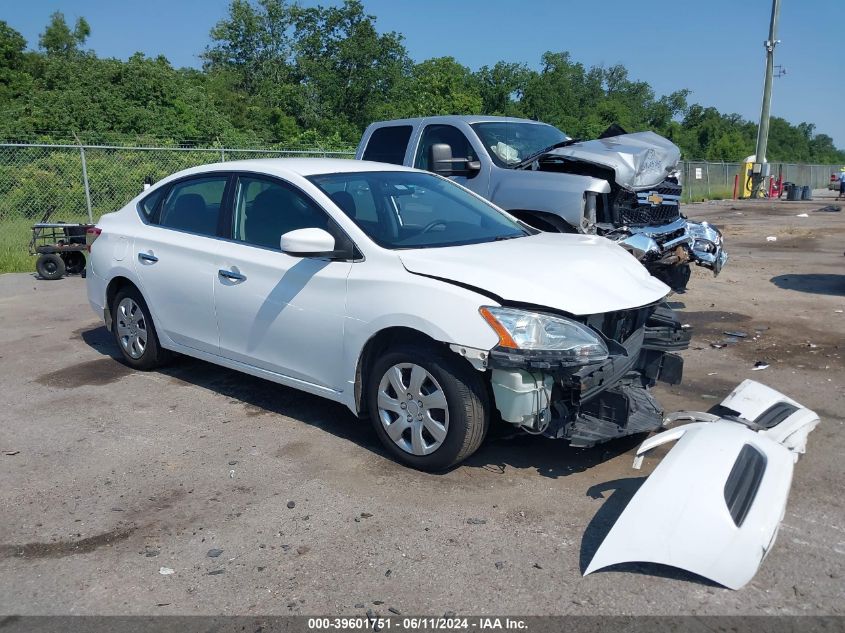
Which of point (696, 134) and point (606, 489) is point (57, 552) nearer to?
point (606, 489)

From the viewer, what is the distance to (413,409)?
14.5ft

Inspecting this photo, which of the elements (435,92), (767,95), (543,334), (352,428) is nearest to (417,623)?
(543,334)

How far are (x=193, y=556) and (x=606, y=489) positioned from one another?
2.19 metres

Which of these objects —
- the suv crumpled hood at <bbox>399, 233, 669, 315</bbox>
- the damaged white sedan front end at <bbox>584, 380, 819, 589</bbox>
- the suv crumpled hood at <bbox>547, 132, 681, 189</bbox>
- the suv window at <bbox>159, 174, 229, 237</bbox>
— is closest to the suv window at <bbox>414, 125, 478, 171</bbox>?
the suv crumpled hood at <bbox>547, 132, 681, 189</bbox>

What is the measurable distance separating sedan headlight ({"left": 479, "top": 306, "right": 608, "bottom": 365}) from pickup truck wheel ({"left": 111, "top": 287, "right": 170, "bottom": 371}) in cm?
336

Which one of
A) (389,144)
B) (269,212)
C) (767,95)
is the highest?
(767,95)

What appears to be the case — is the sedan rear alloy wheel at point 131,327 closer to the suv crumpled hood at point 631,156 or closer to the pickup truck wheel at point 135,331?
the pickup truck wheel at point 135,331

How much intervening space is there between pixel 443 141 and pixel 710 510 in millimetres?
6357

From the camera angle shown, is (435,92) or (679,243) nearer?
(679,243)

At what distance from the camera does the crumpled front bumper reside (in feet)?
25.7

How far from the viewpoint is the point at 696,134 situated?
57250 mm

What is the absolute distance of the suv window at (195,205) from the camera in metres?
5.78

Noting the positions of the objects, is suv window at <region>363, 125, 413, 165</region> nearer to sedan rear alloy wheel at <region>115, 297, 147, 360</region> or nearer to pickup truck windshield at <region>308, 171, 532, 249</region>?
pickup truck windshield at <region>308, 171, 532, 249</region>

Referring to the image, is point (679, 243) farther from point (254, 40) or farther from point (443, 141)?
point (254, 40)
